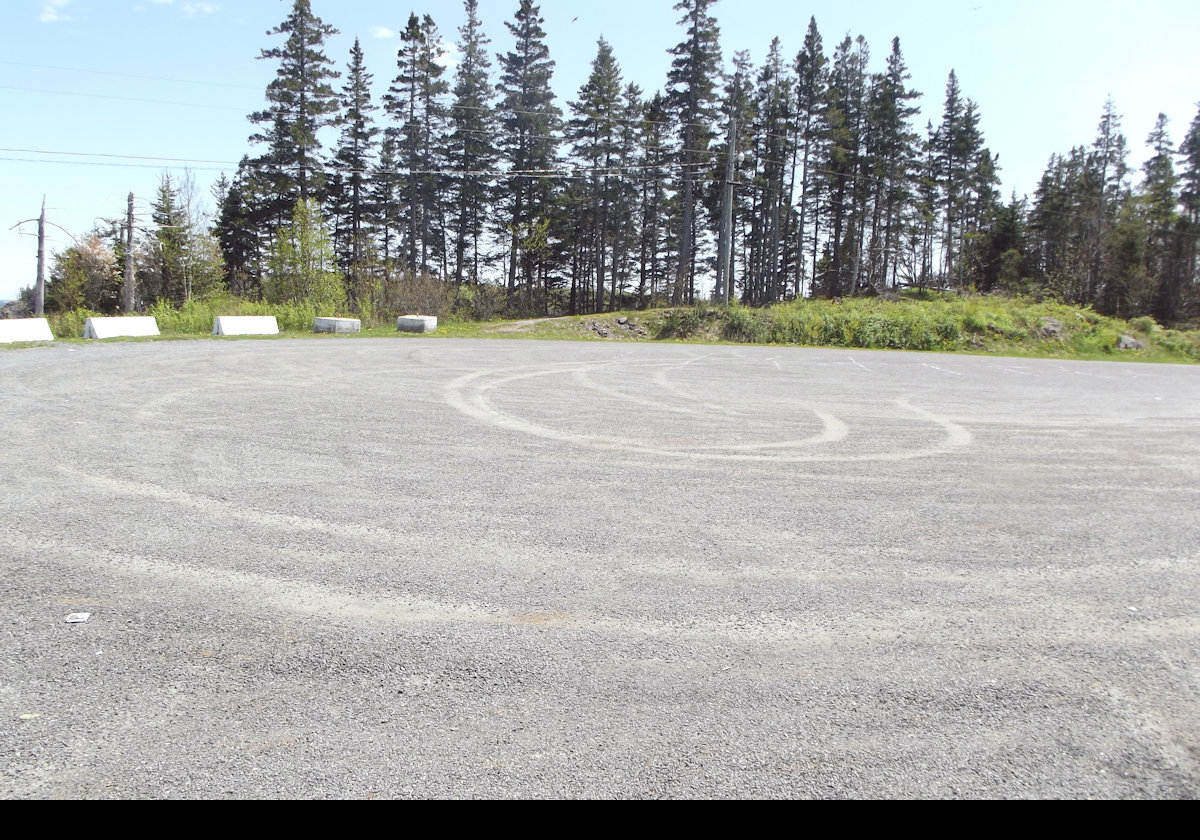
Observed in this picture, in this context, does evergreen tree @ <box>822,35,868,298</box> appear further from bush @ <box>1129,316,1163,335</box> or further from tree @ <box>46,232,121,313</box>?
tree @ <box>46,232,121,313</box>

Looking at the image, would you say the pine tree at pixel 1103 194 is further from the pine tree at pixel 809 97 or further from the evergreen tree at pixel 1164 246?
the pine tree at pixel 809 97

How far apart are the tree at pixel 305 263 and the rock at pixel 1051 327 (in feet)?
107

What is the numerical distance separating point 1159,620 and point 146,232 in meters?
59.9

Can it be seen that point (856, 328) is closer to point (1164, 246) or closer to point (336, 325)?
point (336, 325)

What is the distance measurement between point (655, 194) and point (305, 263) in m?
36.4

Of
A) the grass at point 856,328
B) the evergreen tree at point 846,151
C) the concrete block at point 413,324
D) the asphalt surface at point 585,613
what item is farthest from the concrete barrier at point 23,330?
the evergreen tree at point 846,151

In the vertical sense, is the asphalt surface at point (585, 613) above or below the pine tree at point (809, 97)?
below

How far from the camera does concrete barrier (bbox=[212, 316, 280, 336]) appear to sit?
1003 inches

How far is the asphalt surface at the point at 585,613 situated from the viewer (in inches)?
104

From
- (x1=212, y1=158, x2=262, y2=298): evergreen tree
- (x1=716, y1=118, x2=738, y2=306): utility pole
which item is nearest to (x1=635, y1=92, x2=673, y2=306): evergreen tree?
(x1=716, y1=118, x2=738, y2=306): utility pole

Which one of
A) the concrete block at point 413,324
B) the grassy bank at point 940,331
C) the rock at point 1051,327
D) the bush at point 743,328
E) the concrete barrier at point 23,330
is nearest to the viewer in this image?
the concrete barrier at point 23,330

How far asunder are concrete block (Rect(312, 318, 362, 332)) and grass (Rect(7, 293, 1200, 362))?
1.90 meters
